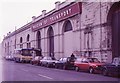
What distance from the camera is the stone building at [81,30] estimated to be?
3381 centimetres

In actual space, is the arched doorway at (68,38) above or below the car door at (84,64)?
above

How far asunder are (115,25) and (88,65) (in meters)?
7.96

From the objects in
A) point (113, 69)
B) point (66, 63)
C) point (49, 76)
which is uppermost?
point (66, 63)

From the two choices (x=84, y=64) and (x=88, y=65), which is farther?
(x=84, y=64)

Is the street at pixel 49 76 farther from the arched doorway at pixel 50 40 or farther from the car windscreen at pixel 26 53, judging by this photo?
the arched doorway at pixel 50 40

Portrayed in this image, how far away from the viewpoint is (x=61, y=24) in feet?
158

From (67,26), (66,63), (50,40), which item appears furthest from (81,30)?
(50,40)

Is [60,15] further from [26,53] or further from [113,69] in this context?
[113,69]

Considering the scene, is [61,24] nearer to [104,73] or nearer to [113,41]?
[113,41]

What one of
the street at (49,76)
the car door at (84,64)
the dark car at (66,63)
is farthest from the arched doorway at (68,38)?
the street at (49,76)

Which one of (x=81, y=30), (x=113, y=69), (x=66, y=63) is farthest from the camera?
(x=81, y=30)

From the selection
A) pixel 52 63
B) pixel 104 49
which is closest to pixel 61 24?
pixel 52 63

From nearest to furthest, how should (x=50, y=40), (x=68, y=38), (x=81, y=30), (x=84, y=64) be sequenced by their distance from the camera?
(x=84, y=64) → (x=81, y=30) → (x=68, y=38) → (x=50, y=40)

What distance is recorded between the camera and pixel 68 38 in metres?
45.3
